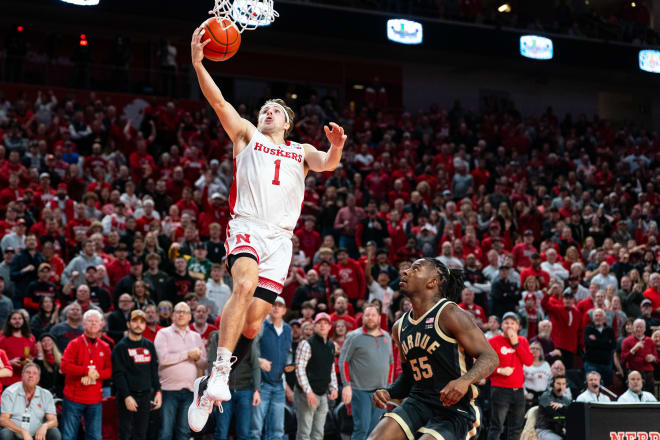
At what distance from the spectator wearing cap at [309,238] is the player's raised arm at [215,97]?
9.03 meters

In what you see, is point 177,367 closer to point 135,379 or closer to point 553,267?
point 135,379

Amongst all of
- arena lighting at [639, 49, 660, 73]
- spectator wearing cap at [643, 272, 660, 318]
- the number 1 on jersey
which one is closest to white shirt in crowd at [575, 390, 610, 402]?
spectator wearing cap at [643, 272, 660, 318]

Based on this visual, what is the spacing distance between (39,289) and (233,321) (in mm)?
7100

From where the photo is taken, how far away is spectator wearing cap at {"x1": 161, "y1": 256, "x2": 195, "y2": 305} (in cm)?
1273

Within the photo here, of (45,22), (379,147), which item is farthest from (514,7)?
(45,22)

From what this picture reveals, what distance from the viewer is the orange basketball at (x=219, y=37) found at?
20.2 ft

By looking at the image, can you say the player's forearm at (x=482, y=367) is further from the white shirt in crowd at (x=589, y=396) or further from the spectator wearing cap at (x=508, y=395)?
the white shirt in crowd at (x=589, y=396)

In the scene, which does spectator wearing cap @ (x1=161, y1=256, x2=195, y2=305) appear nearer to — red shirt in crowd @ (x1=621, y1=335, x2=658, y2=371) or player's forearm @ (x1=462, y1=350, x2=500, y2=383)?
red shirt in crowd @ (x1=621, y1=335, x2=658, y2=371)

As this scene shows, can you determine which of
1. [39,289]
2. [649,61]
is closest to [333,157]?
[39,289]

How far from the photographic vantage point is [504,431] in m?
12.3

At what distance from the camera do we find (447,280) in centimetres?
650

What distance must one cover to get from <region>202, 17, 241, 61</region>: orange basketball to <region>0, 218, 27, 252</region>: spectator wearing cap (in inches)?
310

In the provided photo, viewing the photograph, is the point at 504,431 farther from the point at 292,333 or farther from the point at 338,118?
the point at 338,118

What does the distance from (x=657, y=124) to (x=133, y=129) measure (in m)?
21.2
